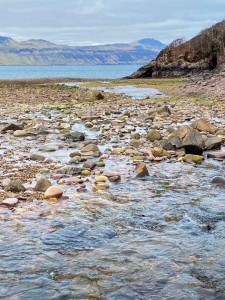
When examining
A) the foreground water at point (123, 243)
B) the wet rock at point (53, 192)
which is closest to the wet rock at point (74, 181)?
the foreground water at point (123, 243)

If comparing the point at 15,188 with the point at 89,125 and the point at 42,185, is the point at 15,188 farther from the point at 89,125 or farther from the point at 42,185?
the point at 89,125

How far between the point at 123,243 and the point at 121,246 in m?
0.12

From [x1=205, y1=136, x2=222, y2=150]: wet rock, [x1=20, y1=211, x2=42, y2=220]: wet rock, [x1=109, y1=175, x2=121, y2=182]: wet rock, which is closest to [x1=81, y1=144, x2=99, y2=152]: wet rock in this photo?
[x1=109, y1=175, x2=121, y2=182]: wet rock

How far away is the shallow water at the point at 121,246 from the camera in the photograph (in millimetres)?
5086

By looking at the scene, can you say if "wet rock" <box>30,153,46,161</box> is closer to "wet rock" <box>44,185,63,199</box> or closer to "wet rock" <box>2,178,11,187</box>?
"wet rock" <box>2,178,11,187</box>

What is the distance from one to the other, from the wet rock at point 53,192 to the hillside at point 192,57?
7020cm

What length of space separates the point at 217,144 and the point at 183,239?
297 inches

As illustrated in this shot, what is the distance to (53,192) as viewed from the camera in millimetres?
8789

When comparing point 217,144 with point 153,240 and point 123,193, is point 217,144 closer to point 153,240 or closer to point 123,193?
point 123,193

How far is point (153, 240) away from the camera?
6.50 m

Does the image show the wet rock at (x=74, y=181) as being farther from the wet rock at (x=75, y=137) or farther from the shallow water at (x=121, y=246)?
the wet rock at (x=75, y=137)

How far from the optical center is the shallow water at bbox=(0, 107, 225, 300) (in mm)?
5086

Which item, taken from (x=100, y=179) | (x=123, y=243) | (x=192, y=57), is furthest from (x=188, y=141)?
(x=192, y=57)

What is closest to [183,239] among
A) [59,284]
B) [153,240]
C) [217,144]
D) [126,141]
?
[153,240]
